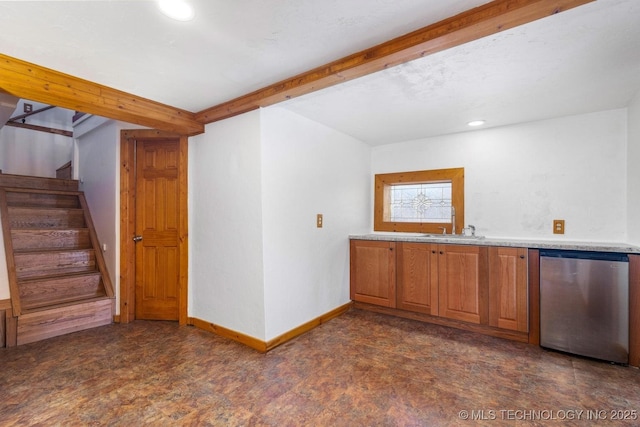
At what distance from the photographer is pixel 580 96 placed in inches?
102

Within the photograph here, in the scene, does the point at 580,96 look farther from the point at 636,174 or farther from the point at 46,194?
the point at 46,194

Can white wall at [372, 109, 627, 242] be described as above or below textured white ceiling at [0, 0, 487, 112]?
below

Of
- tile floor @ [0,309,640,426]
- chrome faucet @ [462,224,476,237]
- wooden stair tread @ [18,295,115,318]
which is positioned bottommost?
tile floor @ [0,309,640,426]

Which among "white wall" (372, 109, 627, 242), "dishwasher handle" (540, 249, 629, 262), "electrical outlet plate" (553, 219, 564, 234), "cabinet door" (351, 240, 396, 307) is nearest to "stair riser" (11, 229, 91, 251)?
"cabinet door" (351, 240, 396, 307)

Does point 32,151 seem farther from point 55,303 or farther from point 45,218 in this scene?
point 55,303

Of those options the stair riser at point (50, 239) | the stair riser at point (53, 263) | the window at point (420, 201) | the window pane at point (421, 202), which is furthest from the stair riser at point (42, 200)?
the window pane at point (421, 202)

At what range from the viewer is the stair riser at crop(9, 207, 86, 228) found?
12.4 feet

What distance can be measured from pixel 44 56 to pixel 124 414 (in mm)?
2363

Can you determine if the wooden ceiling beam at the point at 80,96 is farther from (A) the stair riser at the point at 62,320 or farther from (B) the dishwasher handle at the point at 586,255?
(B) the dishwasher handle at the point at 586,255

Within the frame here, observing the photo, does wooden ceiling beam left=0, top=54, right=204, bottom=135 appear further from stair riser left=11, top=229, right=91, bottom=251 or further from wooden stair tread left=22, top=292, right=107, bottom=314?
stair riser left=11, top=229, right=91, bottom=251

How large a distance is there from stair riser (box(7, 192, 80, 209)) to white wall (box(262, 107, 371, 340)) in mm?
3630

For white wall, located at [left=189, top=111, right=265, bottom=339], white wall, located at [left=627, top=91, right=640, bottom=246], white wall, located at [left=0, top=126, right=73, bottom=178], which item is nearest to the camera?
white wall, located at [left=627, top=91, right=640, bottom=246]

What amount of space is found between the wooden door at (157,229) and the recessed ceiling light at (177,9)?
2106 mm

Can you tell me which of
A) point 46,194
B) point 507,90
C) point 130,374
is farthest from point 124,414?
point 46,194
